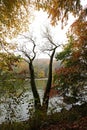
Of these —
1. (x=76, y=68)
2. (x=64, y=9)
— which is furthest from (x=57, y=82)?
(x=64, y=9)

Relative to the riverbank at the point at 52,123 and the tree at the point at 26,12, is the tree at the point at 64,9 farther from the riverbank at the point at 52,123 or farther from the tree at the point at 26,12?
the riverbank at the point at 52,123

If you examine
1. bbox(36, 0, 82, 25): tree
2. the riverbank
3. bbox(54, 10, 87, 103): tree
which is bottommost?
the riverbank

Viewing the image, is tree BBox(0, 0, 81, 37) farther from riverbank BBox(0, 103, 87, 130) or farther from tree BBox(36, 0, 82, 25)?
riverbank BBox(0, 103, 87, 130)

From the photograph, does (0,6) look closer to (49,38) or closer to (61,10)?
(61,10)

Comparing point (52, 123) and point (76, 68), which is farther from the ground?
point (76, 68)

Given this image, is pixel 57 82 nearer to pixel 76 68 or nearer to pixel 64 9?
pixel 76 68

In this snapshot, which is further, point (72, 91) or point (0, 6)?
point (72, 91)

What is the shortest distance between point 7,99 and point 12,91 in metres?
0.36

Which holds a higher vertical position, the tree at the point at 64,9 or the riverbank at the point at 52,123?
the tree at the point at 64,9

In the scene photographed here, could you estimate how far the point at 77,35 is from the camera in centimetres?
869

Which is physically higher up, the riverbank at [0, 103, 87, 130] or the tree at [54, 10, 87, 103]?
the tree at [54, 10, 87, 103]

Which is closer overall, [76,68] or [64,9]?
[64,9]

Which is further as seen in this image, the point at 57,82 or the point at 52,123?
the point at 57,82

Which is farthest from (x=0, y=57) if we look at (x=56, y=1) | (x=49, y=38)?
(x=49, y=38)
